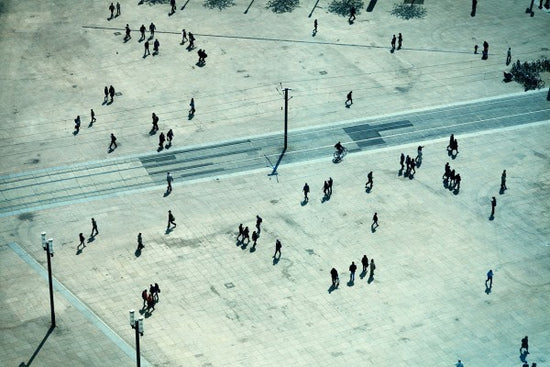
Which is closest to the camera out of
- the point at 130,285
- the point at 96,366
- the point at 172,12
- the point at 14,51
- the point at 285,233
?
the point at 96,366

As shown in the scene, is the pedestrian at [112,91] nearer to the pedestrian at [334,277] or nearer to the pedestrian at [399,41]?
the pedestrian at [399,41]

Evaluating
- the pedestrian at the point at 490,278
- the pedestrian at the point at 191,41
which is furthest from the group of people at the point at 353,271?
the pedestrian at the point at 191,41

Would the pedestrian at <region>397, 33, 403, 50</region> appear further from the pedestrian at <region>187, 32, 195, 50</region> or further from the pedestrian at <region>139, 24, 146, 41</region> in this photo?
Result: the pedestrian at <region>139, 24, 146, 41</region>

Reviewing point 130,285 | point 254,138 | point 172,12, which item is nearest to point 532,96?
point 254,138

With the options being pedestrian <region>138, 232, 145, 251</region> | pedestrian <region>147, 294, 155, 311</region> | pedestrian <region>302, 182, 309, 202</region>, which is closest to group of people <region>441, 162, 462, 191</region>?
pedestrian <region>302, 182, 309, 202</region>

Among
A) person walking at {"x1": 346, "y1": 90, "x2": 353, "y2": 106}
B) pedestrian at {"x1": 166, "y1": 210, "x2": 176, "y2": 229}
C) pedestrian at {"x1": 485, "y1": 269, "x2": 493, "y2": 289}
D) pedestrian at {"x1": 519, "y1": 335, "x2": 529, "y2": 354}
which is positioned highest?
person walking at {"x1": 346, "y1": 90, "x2": 353, "y2": 106}

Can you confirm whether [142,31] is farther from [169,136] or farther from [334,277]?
[334,277]

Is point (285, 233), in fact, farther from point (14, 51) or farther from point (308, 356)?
point (14, 51)

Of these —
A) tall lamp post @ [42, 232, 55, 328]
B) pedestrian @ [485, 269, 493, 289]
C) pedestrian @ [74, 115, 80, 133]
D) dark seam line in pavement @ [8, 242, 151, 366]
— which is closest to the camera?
tall lamp post @ [42, 232, 55, 328]
